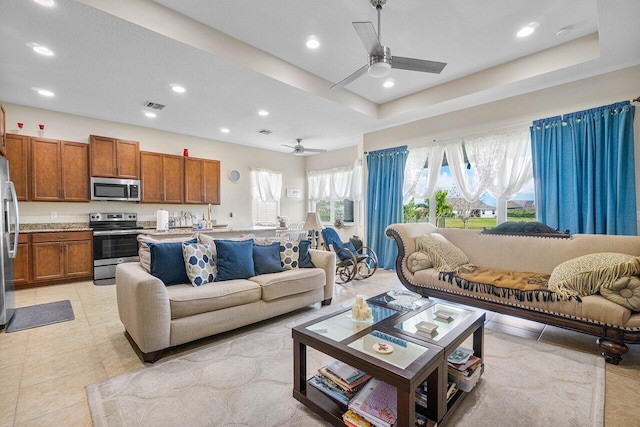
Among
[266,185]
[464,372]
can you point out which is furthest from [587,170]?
[266,185]

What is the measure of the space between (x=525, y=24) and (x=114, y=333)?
16.8ft

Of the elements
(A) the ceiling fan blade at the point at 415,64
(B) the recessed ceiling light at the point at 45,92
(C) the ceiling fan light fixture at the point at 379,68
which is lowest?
(C) the ceiling fan light fixture at the point at 379,68

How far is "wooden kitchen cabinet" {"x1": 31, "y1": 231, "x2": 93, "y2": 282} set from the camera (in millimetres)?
4301

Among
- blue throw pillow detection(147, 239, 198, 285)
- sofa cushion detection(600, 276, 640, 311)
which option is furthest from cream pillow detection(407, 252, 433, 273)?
blue throw pillow detection(147, 239, 198, 285)

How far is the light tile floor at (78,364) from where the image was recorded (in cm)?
167

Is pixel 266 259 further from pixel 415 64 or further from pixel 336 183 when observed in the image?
pixel 336 183

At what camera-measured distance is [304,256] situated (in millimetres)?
3504

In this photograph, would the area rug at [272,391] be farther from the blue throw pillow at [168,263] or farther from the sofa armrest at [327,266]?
the sofa armrest at [327,266]

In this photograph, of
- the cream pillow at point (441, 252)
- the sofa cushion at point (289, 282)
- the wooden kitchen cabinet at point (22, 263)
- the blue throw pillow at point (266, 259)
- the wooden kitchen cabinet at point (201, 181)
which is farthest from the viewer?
the wooden kitchen cabinet at point (201, 181)

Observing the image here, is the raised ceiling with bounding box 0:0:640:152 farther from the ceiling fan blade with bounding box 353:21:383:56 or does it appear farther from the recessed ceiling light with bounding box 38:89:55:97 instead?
the ceiling fan blade with bounding box 353:21:383:56

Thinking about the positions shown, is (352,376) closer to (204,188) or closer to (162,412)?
(162,412)

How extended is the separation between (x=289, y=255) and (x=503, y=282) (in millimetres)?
2262

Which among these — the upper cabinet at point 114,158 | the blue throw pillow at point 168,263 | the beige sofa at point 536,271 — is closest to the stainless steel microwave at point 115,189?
the upper cabinet at point 114,158

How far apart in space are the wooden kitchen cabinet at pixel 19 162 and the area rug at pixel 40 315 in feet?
6.62
